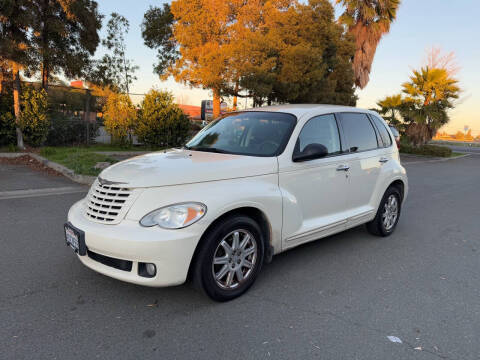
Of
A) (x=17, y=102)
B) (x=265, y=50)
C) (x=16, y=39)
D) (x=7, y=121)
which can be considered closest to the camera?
(x=16, y=39)

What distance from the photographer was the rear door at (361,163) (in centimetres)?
448

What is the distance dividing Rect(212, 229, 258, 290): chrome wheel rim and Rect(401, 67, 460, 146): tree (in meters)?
20.8

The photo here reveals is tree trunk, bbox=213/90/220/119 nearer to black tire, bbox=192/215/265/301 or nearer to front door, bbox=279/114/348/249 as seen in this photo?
front door, bbox=279/114/348/249

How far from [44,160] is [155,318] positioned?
9080mm

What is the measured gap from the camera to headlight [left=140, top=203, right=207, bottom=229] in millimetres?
2908

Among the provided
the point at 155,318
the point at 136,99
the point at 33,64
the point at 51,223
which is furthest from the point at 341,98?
the point at 155,318

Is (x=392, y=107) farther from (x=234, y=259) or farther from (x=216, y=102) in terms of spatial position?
(x=234, y=259)

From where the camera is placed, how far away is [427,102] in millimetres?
21609

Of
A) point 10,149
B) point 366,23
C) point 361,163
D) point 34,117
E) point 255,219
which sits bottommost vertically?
point 10,149

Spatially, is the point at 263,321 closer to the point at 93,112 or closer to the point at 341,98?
the point at 93,112

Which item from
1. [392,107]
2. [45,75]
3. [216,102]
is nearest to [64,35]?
[45,75]

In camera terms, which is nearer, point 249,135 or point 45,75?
point 249,135

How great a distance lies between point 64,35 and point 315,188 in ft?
41.8

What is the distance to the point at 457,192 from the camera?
9.45 m
